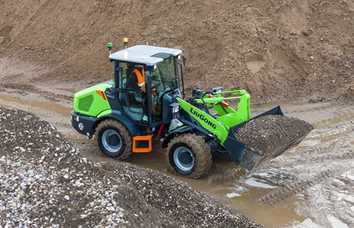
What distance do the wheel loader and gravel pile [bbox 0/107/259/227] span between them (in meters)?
1.62

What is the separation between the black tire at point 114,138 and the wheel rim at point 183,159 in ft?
3.13

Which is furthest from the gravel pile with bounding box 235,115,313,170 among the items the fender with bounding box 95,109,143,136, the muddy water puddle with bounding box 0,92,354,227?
the fender with bounding box 95,109,143,136

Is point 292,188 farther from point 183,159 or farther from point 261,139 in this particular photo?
point 183,159

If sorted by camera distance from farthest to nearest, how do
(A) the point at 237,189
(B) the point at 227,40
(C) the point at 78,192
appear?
(B) the point at 227,40, (A) the point at 237,189, (C) the point at 78,192

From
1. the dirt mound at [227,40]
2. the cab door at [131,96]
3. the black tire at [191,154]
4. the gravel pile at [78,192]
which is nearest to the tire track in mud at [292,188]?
the black tire at [191,154]

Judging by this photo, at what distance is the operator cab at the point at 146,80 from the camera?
1048cm

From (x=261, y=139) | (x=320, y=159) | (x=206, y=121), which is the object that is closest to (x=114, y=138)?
(x=206, y=121)

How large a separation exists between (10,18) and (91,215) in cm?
1307

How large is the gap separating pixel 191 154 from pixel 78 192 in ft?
11.0

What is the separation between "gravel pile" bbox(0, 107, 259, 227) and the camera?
706 centimetres

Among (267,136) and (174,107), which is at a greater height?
(174,107)

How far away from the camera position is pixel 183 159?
34.7 ft

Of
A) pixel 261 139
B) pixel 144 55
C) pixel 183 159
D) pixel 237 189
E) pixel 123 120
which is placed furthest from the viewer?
pixel 123 120

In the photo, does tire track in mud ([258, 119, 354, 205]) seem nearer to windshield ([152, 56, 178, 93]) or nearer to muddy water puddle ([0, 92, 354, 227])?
muddy water puddle ([0, 92, 354, 227])
